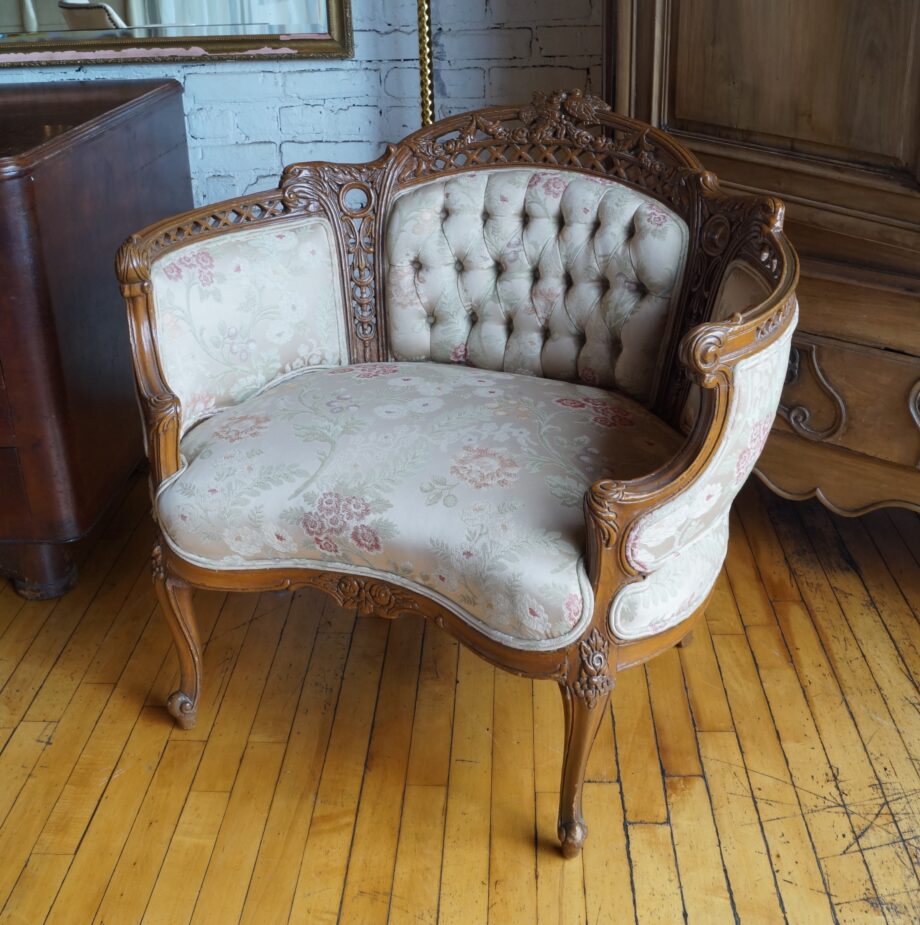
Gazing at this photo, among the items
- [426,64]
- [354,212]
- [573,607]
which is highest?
[426,64]

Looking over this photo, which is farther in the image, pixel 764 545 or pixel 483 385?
pixel 764 545

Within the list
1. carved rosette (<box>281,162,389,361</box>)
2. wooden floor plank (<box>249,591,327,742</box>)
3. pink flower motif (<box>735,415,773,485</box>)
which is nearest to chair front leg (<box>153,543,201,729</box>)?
wooden floor plank (<box>249,591,327,742</box>)

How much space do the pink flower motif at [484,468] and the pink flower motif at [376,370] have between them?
1.15ft

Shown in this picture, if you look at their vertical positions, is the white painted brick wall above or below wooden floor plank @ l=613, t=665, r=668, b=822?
above

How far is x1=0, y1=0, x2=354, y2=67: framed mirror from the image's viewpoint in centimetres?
248

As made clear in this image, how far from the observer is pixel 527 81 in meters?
2.52

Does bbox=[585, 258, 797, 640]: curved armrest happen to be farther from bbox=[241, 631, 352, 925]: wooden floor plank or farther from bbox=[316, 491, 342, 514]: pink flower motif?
bbox=[241, 631, 352, 925]: wooden floor plank

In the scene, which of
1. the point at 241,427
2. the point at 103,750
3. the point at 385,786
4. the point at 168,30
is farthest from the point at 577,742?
the point at 168,30

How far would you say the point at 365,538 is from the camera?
5.16ft

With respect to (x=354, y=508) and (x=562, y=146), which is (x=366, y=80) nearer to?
(x=562, y=146)

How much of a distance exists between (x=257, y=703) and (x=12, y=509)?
2.04 ft

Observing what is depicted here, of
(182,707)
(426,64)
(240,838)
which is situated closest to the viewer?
(240,838)

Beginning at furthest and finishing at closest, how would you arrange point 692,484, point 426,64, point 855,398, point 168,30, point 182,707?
point 168,30, point 426,64, point 855,398, point 182,707, point 692,484

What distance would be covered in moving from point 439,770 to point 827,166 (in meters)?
1.22
